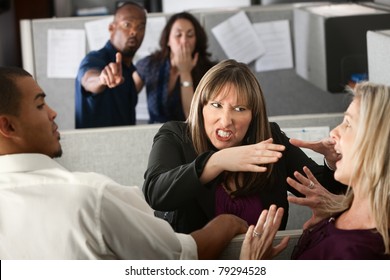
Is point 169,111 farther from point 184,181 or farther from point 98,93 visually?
point 184,181

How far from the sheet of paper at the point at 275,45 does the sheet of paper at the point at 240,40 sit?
0.05 ft

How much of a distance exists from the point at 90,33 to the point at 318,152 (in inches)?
39.4

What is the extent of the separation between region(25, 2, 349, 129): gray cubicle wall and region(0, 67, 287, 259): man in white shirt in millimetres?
950

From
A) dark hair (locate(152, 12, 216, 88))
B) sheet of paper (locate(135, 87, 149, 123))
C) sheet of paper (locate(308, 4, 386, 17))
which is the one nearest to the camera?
dark hair (locate(152, 12, 216, 88))

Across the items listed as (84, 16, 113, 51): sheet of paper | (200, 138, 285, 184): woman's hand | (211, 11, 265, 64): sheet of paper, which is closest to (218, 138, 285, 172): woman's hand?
(200, 138, 285, 184): woman's hand

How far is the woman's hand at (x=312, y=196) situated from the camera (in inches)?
36.2

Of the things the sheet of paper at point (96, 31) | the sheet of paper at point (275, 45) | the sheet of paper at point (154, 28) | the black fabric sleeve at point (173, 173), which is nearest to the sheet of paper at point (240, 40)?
the sheet of paper at point (275, 45)

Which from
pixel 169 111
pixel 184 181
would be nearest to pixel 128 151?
pixel 169 111

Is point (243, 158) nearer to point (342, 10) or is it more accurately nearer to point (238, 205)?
point (238, 205)

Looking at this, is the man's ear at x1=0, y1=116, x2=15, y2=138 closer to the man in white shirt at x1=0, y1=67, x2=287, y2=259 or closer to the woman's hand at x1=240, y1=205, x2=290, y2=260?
the man in white shirt at x1=0, y1=67, x2=287, y2=259

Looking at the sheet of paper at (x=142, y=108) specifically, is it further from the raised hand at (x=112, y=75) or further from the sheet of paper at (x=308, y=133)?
the sheet of paper at (x=308, y=133)

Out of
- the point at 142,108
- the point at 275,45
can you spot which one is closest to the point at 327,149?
the point at 142,108

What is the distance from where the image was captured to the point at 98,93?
1.23 metres

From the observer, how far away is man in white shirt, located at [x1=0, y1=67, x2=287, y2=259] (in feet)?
2.71
